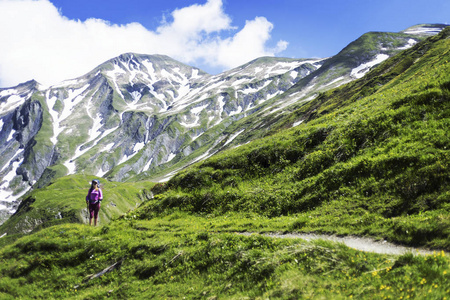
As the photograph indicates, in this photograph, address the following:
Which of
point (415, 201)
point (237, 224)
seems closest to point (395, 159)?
point (415, 201)

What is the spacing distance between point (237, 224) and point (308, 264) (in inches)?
369

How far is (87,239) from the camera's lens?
63.7 ft

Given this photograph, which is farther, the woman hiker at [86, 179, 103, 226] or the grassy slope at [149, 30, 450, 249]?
the woman hiker at [86, 179, 103, 226]

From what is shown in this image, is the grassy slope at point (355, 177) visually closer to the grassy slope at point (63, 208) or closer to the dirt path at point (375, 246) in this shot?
the dirt path at point (375, 246)

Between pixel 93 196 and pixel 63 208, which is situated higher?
pixel 63 208

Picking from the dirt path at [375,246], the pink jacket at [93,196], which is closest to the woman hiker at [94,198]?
the pink jacket at [93,196]

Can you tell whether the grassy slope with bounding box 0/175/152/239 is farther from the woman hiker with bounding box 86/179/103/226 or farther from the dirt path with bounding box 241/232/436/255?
the dirt path with bounding box 241/232/436/255

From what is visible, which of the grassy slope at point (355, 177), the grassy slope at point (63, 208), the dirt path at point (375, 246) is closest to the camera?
the dirt path at point (375, 246)

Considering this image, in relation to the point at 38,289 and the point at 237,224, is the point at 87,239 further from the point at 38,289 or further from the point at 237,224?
the point at 237,224

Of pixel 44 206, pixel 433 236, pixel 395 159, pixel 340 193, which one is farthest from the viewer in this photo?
pixel 44 206

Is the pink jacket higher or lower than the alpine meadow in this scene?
higher

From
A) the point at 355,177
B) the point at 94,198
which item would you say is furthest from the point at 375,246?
the point at 94,198

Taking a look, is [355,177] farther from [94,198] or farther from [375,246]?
[94,198]

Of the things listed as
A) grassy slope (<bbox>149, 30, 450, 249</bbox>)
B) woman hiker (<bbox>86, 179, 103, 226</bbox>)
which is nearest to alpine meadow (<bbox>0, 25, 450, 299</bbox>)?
grassy slope (<bbox>149, 30, 450, 249</bbox>)
